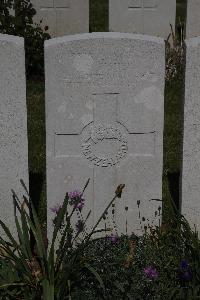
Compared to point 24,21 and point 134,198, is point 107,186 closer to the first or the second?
point 134,198

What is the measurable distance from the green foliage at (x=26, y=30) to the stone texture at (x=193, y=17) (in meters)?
1.85

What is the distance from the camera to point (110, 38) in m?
4.08

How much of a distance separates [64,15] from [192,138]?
5.51 metres

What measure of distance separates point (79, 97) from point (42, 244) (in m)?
0.91

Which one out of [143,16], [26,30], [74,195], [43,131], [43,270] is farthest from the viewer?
[143,16]

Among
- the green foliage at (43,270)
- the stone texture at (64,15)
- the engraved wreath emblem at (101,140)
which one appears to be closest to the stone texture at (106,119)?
the engraved wreath emblem at (101,140)

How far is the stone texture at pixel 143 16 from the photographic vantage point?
30.2ft

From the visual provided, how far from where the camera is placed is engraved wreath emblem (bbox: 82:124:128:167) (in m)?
4.29

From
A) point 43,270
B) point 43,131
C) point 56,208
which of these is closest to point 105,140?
point 56,208

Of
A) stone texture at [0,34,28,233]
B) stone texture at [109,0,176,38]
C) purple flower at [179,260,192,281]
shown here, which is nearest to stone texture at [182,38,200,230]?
purple flower at [179,260,192,281]

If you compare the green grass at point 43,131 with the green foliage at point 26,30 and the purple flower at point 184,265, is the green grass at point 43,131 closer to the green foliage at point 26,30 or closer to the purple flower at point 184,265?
the green foliage at point 26,30

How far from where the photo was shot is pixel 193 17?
8.99 metres

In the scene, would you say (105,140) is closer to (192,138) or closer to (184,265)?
(192,138)

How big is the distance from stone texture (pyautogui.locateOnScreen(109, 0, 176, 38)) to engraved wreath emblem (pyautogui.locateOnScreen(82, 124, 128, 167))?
513 centimetres
